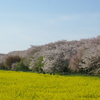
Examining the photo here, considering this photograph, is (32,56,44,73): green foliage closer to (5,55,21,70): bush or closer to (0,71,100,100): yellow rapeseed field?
(5,55,21,70): bush

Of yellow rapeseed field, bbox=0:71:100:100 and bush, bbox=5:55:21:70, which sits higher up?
bush, bbox=5:55:21:70

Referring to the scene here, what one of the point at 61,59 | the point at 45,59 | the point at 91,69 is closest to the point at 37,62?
the point at 45,59

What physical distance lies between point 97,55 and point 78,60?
31.5 feet

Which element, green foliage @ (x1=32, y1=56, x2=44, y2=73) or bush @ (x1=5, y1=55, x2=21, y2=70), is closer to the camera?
green foliage @ (x1=32, y1=56, x2=44, y2=73)

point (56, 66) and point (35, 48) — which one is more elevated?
point (35, 48)

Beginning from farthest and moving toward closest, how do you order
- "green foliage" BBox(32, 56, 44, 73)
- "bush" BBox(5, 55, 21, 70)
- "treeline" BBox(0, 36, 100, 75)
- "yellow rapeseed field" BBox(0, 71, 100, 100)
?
"bush" BBox(5, 55, 21, 70), "green foliage" BBox(32, 56, 44, 73), "treeline" BBox(0, 36, 100, 75), "yellow rapeseed field" BBox(0, 71, 100, 100)

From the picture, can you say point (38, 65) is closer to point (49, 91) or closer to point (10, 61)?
point (10, 61)

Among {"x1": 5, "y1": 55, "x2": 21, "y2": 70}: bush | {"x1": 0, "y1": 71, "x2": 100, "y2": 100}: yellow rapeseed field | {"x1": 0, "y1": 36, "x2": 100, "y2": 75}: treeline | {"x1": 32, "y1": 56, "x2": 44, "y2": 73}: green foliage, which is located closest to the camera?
{"x1": 0, "y1": 71, "x2": 100, "y2": 100}: yellow rapeseed field

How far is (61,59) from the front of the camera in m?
59.2

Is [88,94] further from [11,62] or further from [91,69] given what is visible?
[11,62]

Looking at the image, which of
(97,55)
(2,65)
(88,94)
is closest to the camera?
(88,94)

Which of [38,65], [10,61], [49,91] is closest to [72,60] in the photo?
[38,65]

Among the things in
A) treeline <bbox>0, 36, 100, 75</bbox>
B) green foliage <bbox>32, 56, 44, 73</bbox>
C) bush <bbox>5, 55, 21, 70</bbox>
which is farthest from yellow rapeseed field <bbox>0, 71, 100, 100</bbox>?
bush <bbox>5, 55, 21, 70</bbox>

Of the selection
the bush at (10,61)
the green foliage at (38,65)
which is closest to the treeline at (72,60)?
the green foliage at (38,65)
